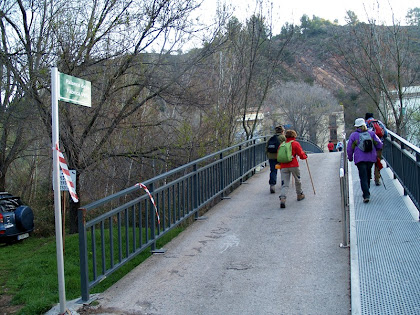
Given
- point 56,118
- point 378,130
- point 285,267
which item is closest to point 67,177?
point 56,118

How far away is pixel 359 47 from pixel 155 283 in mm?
16568

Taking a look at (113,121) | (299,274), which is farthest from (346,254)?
(113,121)

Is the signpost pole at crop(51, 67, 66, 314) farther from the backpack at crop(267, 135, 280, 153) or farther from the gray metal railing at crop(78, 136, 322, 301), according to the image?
the backpack at crop(267, 135, 280, 153)

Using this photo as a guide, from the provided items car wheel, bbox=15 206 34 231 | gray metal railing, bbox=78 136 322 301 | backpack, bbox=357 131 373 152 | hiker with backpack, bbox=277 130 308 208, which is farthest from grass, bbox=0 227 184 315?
backpack, bbox=357 131 373 152

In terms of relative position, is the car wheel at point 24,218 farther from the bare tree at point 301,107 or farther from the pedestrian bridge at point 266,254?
A: the bare tree at point 301,107

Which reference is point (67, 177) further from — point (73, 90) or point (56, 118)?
point (73, 90)

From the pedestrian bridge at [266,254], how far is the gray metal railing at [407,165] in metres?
0.04

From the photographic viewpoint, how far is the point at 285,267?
5879 millimetres

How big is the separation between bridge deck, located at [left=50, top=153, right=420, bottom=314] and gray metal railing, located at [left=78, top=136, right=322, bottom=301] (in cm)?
30

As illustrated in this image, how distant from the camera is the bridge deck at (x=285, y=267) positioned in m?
4.79

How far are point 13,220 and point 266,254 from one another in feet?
32.1

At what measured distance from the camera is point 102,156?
12.1 metres

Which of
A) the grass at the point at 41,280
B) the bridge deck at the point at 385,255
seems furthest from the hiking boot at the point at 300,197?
the grass at the point at 41,280

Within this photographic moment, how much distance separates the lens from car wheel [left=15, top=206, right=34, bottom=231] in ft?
45.1
